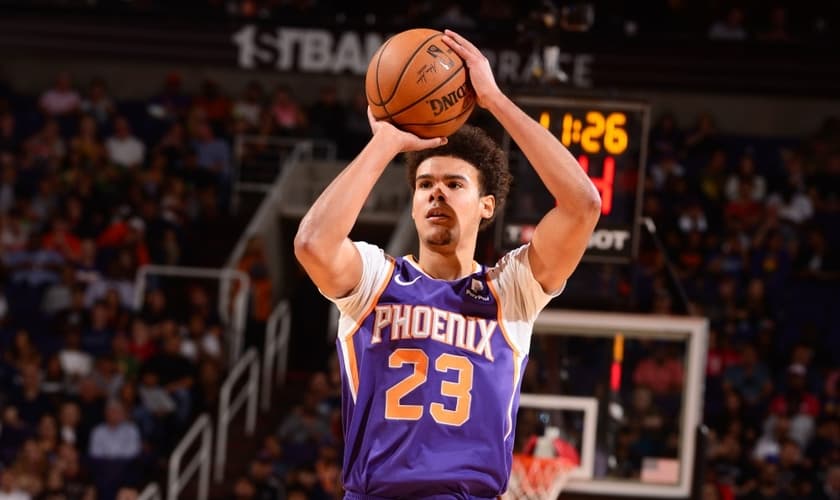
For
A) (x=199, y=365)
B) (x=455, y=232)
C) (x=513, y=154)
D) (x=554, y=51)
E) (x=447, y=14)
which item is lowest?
(x=199, y=365)

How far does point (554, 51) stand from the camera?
342 inches

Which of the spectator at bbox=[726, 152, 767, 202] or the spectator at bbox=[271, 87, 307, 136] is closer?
the spectator at bbox=[726, 152, 767, 202]

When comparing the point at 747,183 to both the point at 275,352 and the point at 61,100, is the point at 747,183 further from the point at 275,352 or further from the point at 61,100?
the point at 61,100

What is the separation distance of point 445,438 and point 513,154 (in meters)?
4.41

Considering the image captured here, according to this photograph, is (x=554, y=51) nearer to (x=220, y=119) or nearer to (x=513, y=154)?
(x=513, y=154)

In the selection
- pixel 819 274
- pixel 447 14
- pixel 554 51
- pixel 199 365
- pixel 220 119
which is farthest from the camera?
pixel 220 119

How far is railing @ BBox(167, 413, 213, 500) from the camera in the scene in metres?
11.2

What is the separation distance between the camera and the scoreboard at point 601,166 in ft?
24.8

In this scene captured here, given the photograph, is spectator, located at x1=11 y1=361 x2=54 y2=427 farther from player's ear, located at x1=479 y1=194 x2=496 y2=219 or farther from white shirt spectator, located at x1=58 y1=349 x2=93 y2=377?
player's ear, located at x1=479 y1=194 x2=496 y2=219

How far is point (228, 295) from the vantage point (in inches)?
541

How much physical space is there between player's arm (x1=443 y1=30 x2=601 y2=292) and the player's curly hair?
0.82 feet

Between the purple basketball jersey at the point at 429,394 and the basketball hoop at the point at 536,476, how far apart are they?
9.73 ft

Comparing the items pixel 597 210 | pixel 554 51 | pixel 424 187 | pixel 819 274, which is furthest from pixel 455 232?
pixel 819 274

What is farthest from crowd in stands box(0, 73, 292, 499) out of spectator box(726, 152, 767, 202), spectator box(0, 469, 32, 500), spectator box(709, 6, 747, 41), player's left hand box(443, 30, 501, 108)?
player's left hand box(443, 30, 501, 108)
